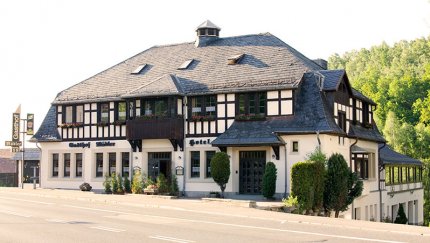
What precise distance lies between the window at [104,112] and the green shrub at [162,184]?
6703mm

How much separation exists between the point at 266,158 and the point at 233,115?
3280 millimetres

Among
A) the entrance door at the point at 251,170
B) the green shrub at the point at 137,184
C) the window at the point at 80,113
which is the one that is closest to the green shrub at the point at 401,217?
the entrance door at the point at 251,170

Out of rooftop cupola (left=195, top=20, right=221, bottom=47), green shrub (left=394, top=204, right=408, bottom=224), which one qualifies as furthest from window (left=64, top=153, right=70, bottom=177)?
green shrub (left=394, top=204, right=408, bottom=224)

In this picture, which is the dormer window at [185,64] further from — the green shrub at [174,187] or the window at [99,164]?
the window at [99,164]

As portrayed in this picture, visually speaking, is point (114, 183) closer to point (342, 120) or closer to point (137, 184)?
point (137, 184)

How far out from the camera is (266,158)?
120 ft

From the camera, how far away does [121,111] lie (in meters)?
42.3

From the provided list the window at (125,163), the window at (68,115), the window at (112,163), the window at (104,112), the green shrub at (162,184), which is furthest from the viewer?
the window at (68,115)

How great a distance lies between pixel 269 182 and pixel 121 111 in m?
12.4

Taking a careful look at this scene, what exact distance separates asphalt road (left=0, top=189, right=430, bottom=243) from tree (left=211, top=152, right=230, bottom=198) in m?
5.60

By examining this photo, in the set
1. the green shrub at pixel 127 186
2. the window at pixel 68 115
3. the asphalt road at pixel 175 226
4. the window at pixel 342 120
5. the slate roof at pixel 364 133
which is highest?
the window at pixel 68 115

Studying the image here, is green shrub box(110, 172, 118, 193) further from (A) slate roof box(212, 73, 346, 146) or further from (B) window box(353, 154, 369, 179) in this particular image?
(B) window box(353, 154, 369, 179)

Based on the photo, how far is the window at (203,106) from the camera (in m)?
38.7

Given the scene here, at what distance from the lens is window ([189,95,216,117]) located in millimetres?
38656
